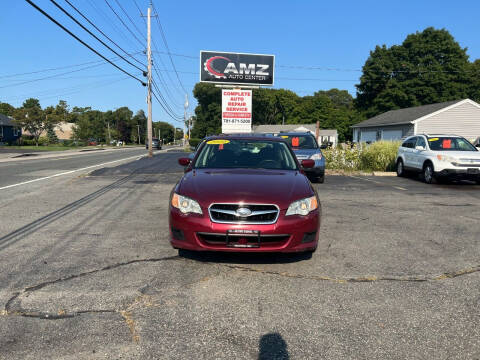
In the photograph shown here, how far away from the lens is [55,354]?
8.48 ft

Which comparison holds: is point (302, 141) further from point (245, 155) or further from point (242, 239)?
point (242, 239)

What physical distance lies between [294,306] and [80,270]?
92.9 inches

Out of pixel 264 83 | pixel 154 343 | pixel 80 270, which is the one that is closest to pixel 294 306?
pixel 154 343

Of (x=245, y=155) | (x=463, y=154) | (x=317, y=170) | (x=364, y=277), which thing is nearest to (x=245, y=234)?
(x=364, y=277)

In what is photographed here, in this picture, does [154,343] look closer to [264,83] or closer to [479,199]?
[479,199]

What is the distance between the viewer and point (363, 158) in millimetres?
18047

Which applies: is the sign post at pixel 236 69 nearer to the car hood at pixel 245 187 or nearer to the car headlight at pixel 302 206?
the car hood at pixel 245 187

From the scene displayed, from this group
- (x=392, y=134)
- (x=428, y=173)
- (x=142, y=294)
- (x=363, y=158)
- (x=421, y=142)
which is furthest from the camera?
(x=392, y=134)

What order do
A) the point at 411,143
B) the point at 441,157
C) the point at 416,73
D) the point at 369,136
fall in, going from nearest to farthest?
the point at 441,157
the point at 411,143
the point at 369,136
the point at 416,73

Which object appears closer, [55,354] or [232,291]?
[55,354]

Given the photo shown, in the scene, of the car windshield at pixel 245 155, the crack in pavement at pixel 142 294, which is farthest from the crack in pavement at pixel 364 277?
the car windshield at pixel 245 155

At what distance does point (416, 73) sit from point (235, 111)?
4168 centimetres

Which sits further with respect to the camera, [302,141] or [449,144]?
[302,141]

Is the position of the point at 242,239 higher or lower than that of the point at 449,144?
lower
